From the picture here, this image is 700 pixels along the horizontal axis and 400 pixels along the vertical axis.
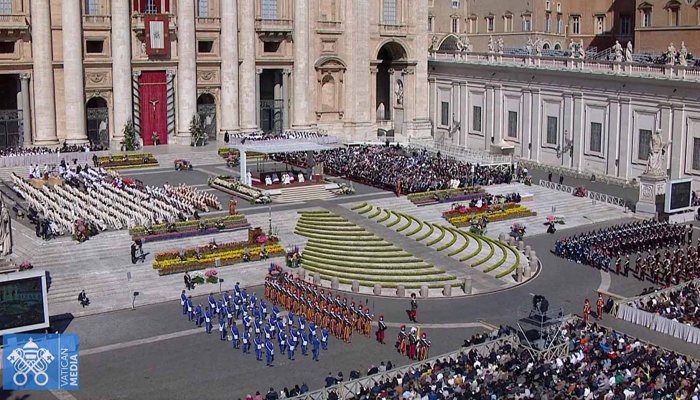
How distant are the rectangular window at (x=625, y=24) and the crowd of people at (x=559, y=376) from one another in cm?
6664

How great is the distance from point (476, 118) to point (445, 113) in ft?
17.5

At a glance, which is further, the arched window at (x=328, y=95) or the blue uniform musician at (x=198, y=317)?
the arched window at (x=328, y=95)

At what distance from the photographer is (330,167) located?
70.2m

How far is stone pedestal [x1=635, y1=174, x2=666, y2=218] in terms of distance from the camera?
6069 centimetres

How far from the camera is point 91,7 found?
247ft

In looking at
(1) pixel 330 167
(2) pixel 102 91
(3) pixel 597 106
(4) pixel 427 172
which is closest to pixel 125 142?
(2) pixel 102 91

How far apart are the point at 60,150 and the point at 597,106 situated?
132 ft

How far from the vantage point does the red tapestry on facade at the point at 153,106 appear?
257ft

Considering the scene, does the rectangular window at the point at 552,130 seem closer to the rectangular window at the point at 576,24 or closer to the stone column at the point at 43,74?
the rectangular window at the point at 576,24

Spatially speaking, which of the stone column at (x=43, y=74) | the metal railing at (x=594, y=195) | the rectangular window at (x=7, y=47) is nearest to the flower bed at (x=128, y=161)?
the stone column at (x=43, y=74)

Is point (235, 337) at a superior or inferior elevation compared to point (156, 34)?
inferior

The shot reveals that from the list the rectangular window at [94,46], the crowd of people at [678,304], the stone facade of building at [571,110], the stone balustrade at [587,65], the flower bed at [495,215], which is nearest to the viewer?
the crowd of people at [678,304]

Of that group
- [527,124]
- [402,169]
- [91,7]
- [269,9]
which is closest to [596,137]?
[527,124]

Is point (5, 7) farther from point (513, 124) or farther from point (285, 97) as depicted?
point (513, 124)
